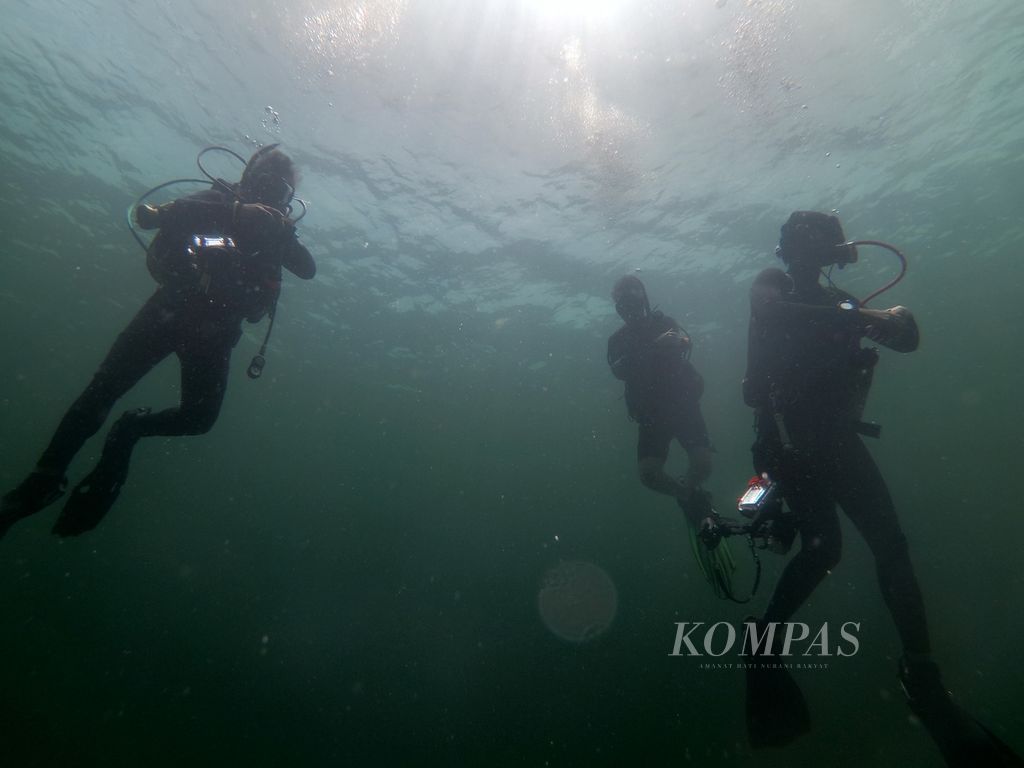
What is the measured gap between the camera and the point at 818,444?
4203 mm

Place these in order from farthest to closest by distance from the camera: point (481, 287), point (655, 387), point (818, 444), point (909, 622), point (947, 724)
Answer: point (481, 287) → point (655, 387) → point (818, 444) → point (909, 622) → point (947, 724)

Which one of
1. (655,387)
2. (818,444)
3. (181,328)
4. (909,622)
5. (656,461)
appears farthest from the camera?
(655,387)

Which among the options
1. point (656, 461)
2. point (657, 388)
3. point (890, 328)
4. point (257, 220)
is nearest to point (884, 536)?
point (890, 328)

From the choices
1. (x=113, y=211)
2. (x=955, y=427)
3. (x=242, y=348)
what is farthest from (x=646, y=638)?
(x=955, y=427)

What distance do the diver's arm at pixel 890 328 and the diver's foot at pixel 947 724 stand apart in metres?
2.53

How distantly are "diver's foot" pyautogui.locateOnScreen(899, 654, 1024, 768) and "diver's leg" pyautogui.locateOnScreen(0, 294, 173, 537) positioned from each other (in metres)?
6.51

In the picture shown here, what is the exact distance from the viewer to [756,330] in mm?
4672

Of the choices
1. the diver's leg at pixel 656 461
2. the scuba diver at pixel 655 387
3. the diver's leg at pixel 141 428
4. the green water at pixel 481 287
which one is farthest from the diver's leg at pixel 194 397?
the green water at pixel 481 287

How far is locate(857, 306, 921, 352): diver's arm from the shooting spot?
406 cm

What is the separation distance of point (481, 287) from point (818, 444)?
53.7ft

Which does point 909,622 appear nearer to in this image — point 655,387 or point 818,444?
point 818,444

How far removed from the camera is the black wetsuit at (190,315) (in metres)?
4.15

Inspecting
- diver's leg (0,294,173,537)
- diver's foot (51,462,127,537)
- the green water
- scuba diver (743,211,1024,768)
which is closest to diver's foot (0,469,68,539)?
diver's leg (0,294,173,537)

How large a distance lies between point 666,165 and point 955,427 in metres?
47.8
